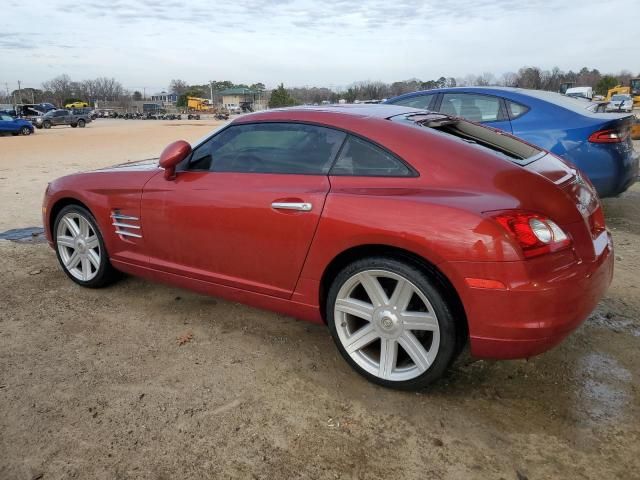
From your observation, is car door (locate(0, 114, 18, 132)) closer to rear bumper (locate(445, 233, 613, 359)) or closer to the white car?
the white car

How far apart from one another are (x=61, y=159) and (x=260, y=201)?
13.6m

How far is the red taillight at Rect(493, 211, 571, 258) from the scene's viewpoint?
7.77 ft

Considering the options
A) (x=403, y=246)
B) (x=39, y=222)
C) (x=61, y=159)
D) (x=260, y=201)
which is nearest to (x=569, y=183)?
(x=403, y=246)

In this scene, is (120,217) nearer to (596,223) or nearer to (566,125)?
(596,223)

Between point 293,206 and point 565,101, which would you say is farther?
point 565,101

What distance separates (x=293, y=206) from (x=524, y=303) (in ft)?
4.21

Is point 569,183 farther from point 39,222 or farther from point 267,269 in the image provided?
point 39,222

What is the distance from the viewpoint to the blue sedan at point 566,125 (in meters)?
5.51

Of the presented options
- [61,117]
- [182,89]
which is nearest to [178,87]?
[182,89]

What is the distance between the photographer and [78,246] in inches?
166

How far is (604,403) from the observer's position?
269 centimetres

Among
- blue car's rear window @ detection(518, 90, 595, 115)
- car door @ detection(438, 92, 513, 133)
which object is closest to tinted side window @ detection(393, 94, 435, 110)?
car door @ detection(438, 92, 513, 133)

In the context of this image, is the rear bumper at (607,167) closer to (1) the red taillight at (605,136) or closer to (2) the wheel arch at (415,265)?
(1) the red taillight at (605,136)

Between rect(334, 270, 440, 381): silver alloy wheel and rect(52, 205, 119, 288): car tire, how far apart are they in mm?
2169
